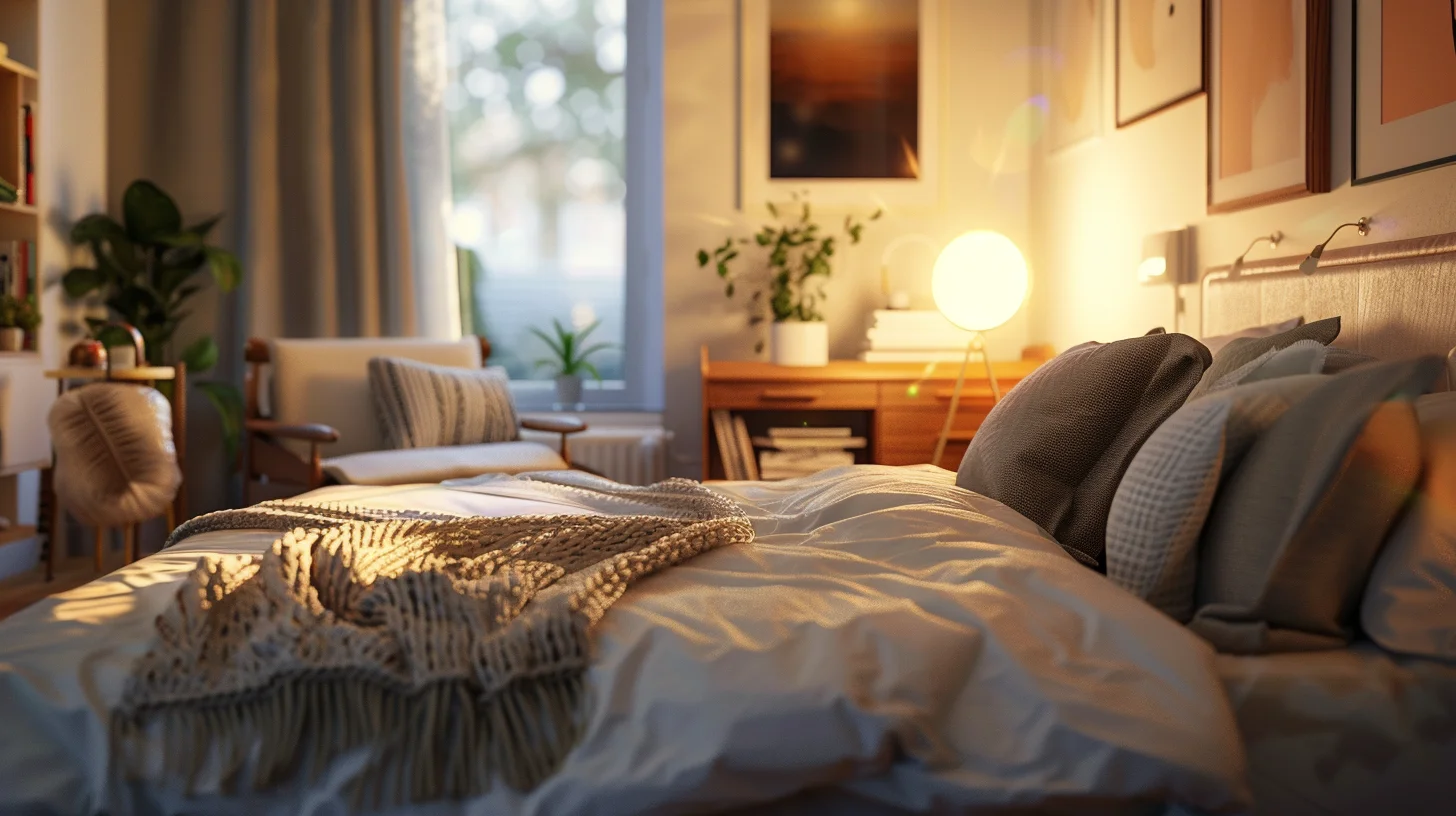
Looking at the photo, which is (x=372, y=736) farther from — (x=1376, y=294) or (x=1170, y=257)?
(x=1170, y=257)

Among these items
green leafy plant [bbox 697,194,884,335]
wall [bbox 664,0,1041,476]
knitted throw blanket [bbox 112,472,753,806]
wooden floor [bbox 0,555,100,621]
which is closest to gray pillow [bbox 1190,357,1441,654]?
knitted throw blanket [bbox 112,472,753,806]

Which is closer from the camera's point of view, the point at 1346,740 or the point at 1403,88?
→ the point at 1346,740

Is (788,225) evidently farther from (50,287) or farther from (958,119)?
(50,287)

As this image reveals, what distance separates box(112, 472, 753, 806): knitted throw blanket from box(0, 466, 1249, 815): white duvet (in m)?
0.03

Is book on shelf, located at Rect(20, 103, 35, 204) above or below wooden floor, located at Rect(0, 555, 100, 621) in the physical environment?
above

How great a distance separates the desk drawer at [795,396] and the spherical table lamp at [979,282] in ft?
1.03

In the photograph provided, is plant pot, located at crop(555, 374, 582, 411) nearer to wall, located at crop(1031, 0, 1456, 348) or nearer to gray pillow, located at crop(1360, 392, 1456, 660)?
wall, located at crop(1031, 0, 1456, 348)

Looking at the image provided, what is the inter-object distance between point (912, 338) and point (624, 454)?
120 centimetres

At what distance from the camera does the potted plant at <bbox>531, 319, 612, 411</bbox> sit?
4.49 metres

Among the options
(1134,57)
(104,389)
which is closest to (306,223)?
(104,389)

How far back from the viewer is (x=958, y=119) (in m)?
4.37

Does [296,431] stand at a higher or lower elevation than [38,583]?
higher

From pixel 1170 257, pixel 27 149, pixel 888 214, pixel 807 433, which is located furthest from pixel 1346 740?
pixel 27 149

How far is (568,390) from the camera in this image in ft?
14.7
